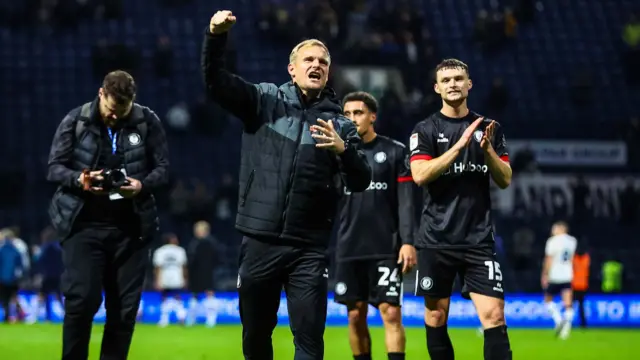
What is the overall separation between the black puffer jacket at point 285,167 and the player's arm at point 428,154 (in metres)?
0.94

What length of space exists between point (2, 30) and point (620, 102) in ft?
51.8

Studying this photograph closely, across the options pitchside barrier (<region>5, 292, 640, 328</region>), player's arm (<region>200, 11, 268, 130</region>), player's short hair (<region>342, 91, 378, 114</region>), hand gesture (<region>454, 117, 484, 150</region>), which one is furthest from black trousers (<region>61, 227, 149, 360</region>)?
pitchside barrier (<region>5, 292, 640, 328</region>)

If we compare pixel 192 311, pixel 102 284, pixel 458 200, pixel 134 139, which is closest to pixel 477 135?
pixel 458 200

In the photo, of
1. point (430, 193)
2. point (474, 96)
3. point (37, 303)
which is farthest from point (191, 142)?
point (430, 193)

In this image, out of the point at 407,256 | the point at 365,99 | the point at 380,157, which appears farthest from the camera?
the point at 380,157

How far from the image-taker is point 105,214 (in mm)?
7543

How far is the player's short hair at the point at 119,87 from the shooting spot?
7.29 m

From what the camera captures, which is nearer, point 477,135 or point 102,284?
point 102,284

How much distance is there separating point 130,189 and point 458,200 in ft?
7.42

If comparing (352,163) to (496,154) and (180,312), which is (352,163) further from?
(180,312)

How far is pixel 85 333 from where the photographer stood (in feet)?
24.5

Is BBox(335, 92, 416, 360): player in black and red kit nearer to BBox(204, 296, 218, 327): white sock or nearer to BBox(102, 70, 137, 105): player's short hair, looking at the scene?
BBox(102, 70, 137, 105): player's short hair

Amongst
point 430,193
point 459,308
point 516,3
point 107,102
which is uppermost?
point 516,3

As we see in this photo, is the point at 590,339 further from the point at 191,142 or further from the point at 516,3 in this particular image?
the point at 516,3
